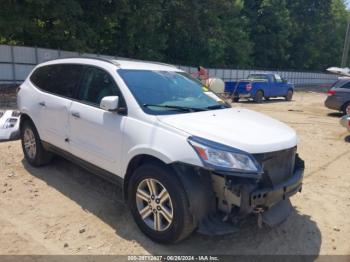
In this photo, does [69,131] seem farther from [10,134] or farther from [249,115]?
[10,134]

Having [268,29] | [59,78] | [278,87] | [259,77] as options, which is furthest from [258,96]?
[268,29]

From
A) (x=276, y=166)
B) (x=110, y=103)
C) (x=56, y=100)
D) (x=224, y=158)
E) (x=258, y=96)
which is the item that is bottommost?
(x=258, y=96)

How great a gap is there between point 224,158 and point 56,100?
271cm

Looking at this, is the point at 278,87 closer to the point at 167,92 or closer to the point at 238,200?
the point at 167,92

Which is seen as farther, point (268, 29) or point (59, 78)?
point (268, 29)

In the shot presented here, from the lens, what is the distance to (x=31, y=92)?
5.27 m

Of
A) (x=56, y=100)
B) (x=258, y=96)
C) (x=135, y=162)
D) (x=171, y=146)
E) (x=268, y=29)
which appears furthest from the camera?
(x=268, y=29)

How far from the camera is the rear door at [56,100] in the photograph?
14.7 ft

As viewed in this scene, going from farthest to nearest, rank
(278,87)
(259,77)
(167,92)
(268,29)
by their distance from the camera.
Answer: (268,29)
(278,87)
(259,77)
(167,92)

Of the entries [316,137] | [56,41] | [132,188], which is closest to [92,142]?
[132,188]

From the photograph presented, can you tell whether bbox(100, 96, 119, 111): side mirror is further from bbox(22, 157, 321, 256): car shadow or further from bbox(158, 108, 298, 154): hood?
bbox(22, 157, 321, 256): car shadow

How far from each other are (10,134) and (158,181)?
490cm

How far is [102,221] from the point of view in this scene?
152 inches

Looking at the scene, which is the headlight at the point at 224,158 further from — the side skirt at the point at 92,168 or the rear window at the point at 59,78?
the rear window at the point at 59,78
